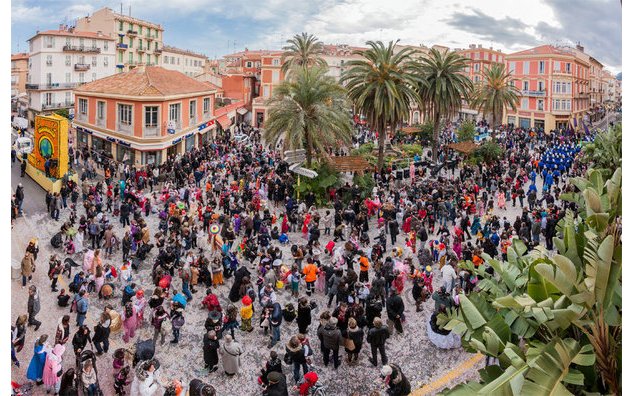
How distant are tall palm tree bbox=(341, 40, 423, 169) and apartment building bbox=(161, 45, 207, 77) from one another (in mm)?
49679

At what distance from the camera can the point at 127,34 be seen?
66562mm

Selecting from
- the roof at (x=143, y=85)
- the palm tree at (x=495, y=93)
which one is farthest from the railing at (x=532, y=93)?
the roof at (x=143, y=85)

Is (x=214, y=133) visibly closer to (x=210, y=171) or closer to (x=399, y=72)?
(x=210, y=171)

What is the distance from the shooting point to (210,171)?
32312 mm

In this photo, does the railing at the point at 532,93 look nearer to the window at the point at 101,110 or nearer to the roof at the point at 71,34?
the window at the point at 101,110

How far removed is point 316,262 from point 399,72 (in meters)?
20.2

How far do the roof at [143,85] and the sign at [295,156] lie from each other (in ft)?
39.0

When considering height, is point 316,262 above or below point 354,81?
below

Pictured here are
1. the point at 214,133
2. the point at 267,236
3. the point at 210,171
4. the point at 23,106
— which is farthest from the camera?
the point at 23,106

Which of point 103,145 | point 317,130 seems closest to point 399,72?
point 317,130

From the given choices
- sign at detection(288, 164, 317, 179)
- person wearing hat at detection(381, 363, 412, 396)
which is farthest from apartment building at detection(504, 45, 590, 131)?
person wearing hat at detection(381, 363, 412, 396)

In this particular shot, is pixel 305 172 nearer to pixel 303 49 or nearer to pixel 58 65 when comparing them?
pixel 303 49

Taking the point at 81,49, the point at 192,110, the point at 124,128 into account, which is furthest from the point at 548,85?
the point at 81,49

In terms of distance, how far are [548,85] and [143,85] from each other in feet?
174
